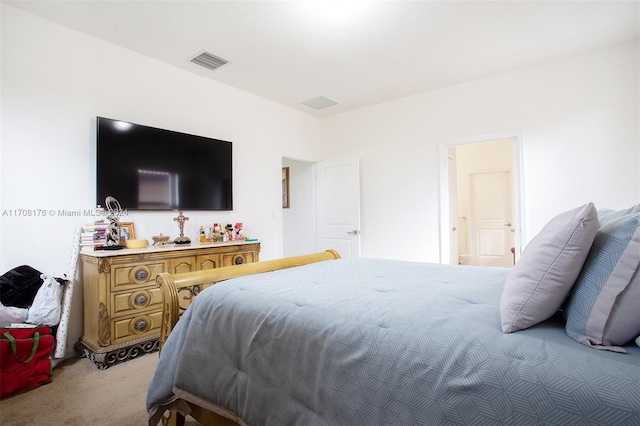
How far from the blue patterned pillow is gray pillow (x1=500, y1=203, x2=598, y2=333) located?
0.04 metres

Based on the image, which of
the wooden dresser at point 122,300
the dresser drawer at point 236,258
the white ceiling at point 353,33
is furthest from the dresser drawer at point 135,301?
the white ceiling at point 353,33

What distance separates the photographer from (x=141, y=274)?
8.59ft

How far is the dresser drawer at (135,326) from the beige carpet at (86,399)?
21 cm

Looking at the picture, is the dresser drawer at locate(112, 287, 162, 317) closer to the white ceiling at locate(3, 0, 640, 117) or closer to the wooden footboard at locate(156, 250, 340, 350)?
the wooden footboard at locate(156, 250, 340, 350)

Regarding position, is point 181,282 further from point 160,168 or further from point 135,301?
point 160,168

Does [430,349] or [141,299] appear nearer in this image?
[430,349]

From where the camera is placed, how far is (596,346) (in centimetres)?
82

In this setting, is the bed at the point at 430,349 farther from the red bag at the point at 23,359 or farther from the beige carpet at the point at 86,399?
the red bag at the point at 23,359

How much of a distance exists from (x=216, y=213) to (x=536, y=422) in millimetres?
3554

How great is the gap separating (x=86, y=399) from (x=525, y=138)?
452 centimetres

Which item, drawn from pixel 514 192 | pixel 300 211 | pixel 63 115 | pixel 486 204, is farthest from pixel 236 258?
pixel 486 204

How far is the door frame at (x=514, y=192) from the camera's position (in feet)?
11.7

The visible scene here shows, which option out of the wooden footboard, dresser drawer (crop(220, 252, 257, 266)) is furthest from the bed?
dresser drawer (crop(220, 252, 257, 266))

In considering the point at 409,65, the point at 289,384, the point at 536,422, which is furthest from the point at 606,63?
the point at 289,384
